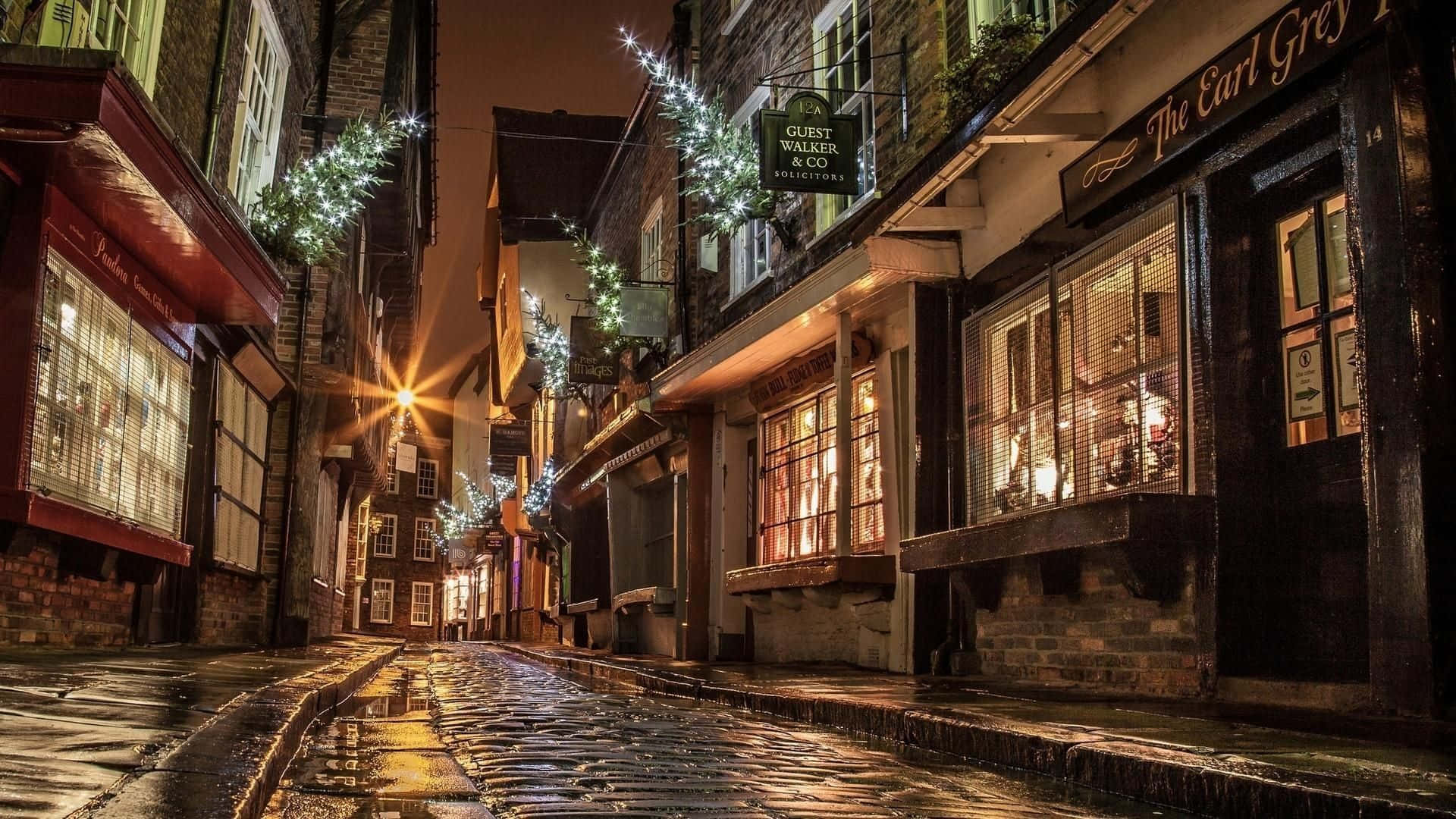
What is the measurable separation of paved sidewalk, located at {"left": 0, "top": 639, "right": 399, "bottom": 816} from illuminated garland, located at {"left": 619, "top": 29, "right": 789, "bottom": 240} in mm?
7207

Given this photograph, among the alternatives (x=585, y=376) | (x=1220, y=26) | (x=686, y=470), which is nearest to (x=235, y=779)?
(x=1220, y=26)

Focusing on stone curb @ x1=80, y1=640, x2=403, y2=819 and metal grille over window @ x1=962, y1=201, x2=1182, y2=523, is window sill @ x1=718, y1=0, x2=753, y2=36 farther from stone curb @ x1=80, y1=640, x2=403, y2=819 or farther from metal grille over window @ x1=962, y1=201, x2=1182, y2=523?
stone curb @ x1=80, y1=640, x2=403, y2=819

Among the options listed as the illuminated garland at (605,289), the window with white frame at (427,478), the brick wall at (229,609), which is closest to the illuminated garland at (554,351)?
the illuminated garland at (605,289)

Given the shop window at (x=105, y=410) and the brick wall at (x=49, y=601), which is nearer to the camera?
the shop window at (x=105, y=410)

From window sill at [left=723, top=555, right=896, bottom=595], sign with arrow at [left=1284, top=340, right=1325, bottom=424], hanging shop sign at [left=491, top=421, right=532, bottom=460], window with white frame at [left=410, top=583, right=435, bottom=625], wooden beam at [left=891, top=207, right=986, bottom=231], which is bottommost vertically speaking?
window with white frame at [left=410, top=583, right=435, bottom=625]

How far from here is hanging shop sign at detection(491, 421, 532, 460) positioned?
28.2 meters

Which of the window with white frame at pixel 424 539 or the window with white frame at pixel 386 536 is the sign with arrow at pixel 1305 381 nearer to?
the window with white frame at pixel 386 536

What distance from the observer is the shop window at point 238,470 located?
12.5m

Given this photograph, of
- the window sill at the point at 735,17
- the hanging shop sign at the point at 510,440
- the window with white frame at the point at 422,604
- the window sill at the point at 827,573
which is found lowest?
the window with white frame at the point at 422,604

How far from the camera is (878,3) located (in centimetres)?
1147

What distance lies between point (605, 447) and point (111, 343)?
11.6 m

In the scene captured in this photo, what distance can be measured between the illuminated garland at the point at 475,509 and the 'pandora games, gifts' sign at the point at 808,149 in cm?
2581

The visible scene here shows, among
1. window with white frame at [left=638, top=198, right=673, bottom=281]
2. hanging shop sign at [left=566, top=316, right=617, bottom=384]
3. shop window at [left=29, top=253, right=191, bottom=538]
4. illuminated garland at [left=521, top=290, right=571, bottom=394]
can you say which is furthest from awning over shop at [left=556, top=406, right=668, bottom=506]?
shop window at [left=29, top=253, right=191, bottom=538]

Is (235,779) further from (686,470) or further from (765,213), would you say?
(686,470)
